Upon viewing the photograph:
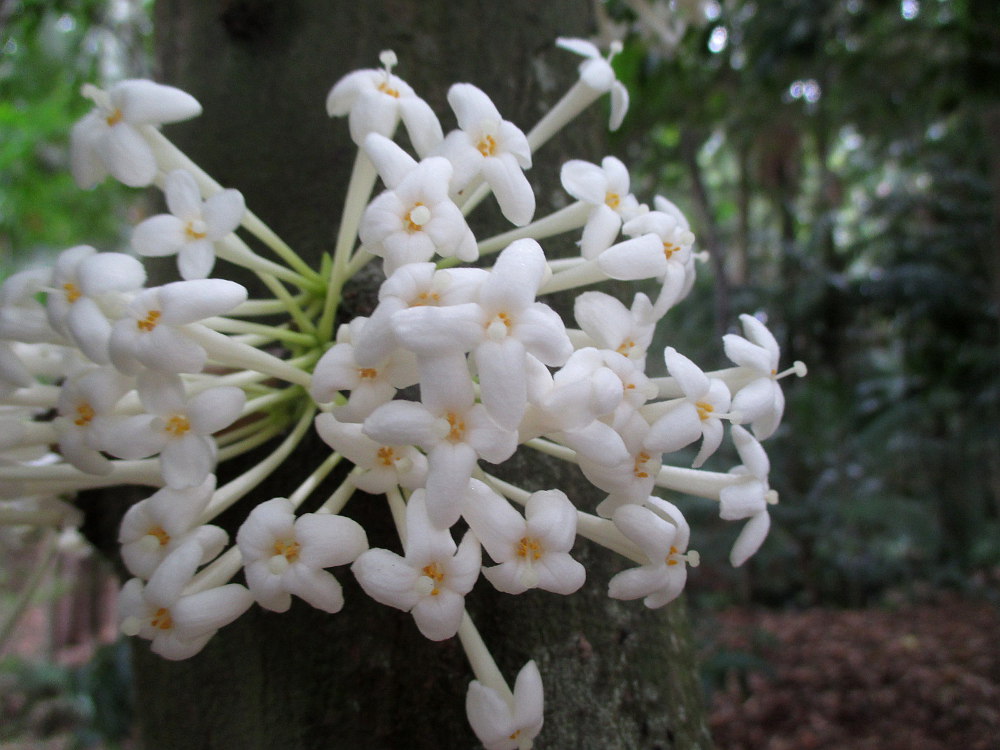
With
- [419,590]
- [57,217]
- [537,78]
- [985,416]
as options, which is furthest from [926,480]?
[57,217]

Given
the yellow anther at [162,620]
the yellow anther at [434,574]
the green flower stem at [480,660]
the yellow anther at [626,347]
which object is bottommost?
the green flower stem at [480,660]

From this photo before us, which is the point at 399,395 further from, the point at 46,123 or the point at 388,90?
the point at 46,123

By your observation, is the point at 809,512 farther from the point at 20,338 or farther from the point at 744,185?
the point at 20,338

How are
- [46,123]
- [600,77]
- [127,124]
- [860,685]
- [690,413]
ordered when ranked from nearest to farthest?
[690,413] → [127,124] → [600,77] → [860,685] → [46,123]

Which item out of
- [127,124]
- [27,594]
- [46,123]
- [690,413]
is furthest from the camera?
[46,123]

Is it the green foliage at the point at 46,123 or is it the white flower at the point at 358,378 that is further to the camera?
the green foliage at the point at 46,123

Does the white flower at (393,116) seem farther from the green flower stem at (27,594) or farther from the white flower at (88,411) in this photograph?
the green flower stem at (27,594)

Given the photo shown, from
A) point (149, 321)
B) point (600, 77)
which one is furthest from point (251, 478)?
point (600, 77)

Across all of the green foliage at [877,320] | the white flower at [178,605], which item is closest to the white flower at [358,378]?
the white flower at [178,605]
